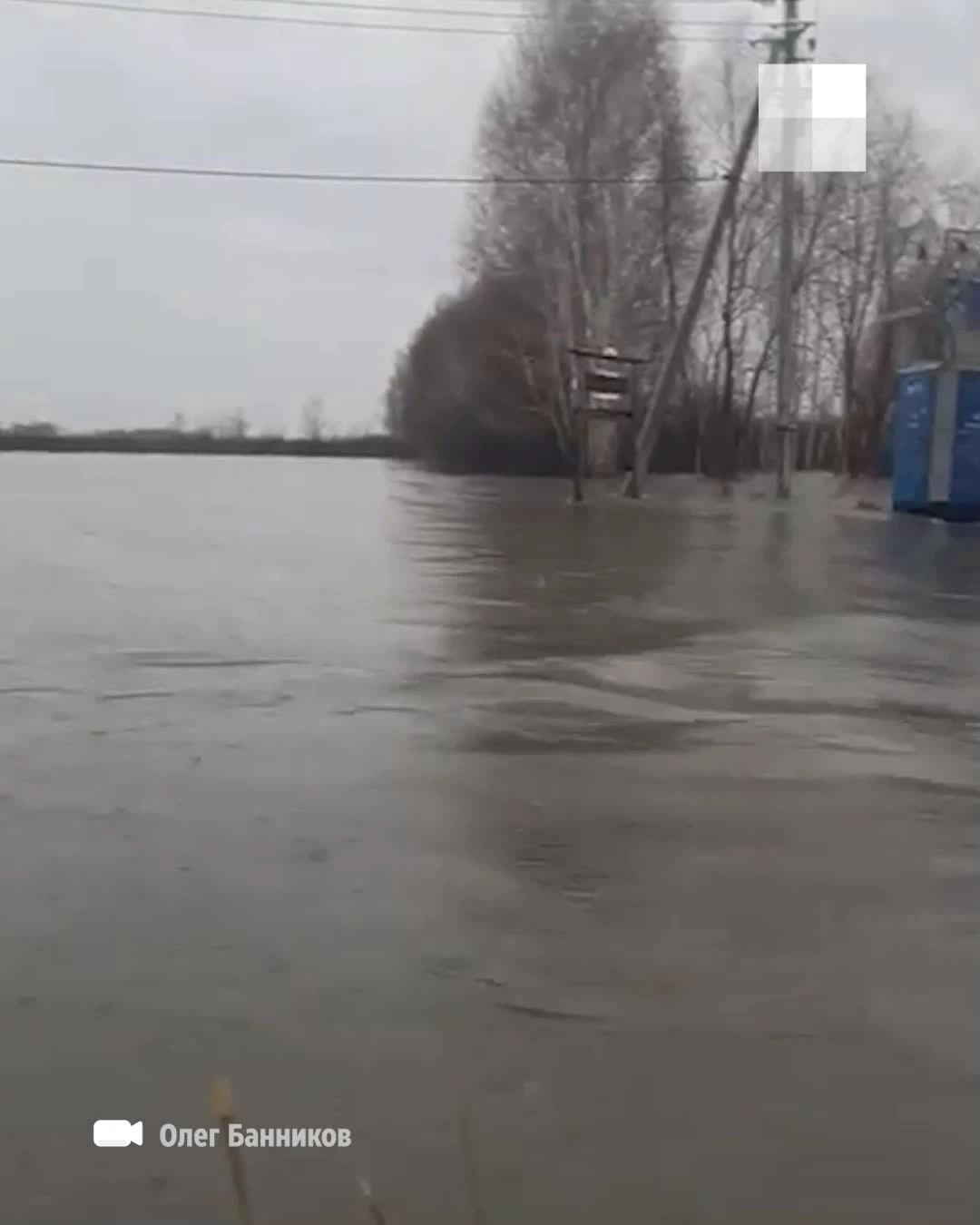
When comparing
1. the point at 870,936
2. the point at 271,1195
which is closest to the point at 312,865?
the point at 870,936

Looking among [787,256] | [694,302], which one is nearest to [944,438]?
[694,302]

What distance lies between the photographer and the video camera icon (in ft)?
10.3

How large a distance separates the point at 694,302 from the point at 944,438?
5.64 metres

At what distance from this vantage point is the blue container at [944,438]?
23438mm

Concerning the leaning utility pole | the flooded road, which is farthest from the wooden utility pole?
the flooded road

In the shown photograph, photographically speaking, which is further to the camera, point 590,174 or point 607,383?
point 590,174

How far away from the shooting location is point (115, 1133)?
3180 millimetres

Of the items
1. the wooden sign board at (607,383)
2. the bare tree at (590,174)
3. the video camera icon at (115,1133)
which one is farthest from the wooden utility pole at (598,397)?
the video camera icon at (115,1133)

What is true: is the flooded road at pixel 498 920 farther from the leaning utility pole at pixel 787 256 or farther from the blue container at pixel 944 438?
the leaning utility pole at pixel 787 256

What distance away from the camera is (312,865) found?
4.89 m

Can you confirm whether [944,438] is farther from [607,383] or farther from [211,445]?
[211,445]

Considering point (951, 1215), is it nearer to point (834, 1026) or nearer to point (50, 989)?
point (834, 1026)

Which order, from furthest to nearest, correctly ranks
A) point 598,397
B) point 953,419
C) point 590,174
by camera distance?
point 590,174 < point 598,397 < point 953,419

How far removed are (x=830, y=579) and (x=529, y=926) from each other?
408 inches
